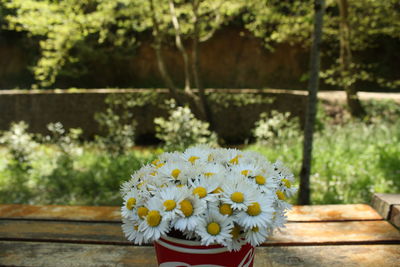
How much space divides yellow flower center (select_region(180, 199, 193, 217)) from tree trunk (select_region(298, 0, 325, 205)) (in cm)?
229

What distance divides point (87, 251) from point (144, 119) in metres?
8.74

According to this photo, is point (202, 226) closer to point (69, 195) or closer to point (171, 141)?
point (69, 195)

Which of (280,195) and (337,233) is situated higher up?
(280,195)

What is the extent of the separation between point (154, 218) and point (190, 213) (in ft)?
0.27

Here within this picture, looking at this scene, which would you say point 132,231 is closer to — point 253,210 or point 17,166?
point 253,210

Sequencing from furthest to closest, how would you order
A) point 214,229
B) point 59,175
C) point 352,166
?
point 59,175 < point 352,166 < point 214,229

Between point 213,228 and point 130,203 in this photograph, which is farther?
point 130,203

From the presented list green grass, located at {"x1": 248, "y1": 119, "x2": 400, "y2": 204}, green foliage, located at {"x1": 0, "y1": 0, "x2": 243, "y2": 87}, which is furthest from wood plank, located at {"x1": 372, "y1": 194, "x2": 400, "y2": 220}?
green foliage, located at {"x1": 0, "y1": 0, "x2": 243, "y2": 87}

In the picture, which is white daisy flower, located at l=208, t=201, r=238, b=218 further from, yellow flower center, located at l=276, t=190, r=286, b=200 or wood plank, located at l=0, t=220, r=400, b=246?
wood plank, located at l=0, t=220, r=400, b=246

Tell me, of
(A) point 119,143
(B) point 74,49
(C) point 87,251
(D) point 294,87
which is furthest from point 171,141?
(D) point 294,87

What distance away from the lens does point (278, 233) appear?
1.50 m

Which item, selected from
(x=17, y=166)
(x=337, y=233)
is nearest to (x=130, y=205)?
(x=337, y=233)

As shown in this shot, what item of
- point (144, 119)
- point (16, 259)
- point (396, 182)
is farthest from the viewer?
point (144, 119)

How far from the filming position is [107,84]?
55.1ft
